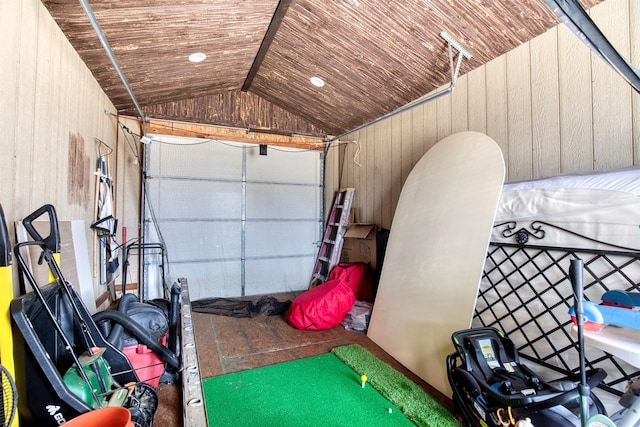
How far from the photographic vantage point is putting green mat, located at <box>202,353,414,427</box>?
1.82 m

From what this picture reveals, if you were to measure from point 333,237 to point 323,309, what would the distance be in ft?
5.63

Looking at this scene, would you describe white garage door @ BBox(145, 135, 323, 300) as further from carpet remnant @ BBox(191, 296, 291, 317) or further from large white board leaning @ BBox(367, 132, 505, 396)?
large white board leaning @ BBox(367, 132, 505, 396)

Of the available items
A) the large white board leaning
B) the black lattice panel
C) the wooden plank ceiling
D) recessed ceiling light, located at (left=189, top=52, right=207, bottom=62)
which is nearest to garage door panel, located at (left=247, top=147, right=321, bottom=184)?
the wooden plank ceiling

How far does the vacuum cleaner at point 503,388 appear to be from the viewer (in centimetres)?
133

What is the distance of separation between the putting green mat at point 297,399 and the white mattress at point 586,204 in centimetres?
157

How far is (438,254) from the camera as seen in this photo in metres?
2.34

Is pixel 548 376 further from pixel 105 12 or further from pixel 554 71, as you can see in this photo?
pixel 105 12

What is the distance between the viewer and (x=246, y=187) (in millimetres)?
4648

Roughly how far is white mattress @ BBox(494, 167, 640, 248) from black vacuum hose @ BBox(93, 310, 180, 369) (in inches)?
103

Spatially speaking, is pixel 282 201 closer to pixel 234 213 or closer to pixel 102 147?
pixel 234 213

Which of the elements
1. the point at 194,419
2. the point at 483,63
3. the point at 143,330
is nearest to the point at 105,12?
the point at 143,330

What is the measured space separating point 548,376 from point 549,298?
0.47 meters

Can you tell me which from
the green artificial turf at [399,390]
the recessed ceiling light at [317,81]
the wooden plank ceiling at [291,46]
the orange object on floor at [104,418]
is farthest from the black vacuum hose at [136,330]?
the recessed ceiling light at [317,81]

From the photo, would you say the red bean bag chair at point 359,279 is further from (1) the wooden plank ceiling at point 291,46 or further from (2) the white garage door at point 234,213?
(1) the wooden plank ceiling at point 291,46
